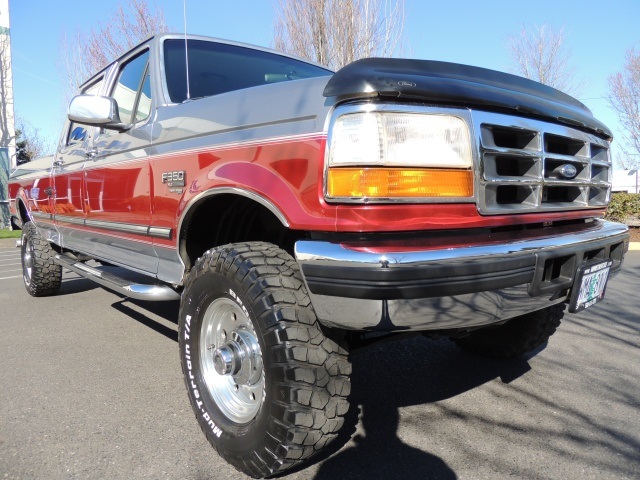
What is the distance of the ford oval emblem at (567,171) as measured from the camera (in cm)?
215

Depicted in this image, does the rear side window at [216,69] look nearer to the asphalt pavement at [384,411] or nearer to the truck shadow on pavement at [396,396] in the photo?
the asphalt pavement at [384,411]

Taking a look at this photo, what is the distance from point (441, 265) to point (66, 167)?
11.9 ft

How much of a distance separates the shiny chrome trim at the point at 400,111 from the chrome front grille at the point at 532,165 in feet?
0.10

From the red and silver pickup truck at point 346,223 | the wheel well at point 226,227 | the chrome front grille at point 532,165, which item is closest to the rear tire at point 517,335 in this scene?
the red and silver pickup truck at point 346,223

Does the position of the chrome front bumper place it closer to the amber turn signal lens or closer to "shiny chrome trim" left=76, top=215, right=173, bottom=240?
the amber turn signal lens

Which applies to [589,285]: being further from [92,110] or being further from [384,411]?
[92,110]

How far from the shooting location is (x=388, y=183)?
1.66m

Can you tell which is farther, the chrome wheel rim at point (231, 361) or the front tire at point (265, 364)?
the chrome wheel rim at point (231, 361)

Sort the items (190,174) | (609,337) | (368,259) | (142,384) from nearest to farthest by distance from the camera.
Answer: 1. (368,259)
2. (190,174)
3. (142,384)
4. (609,337)

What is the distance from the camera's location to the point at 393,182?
1667mm

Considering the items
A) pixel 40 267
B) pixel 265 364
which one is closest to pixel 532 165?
pixel 265 364

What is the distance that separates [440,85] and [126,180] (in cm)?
206

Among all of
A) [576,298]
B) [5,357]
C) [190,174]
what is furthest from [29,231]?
[576,298]

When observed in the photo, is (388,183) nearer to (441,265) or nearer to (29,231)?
(441,265)
